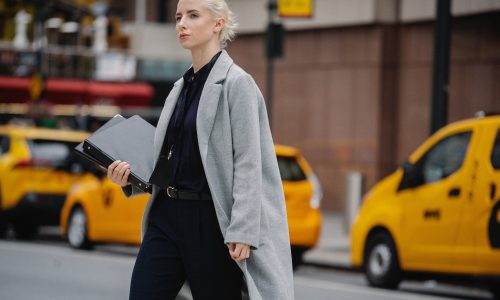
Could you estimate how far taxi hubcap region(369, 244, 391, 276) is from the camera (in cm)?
1201

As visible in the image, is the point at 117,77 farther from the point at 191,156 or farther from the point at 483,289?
the point at 191,156

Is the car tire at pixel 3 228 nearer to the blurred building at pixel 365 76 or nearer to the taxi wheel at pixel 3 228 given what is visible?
the taxi wheel at pixel 3 228

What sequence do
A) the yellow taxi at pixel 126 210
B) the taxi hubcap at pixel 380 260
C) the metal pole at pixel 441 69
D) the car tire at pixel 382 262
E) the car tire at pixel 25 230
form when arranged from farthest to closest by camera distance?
the car tire at pixel 25 230 < the metal pole at pixel 441 69 < the yellow taxi at pixel 126 210 < the taxi hubcap at pixel 380 260 < the car tire at pixel 382 262

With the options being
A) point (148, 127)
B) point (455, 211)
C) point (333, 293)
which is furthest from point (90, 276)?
point (148, 127)

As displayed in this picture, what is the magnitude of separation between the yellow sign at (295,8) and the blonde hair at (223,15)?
14.9 m

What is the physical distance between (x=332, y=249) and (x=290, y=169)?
3.22 meters

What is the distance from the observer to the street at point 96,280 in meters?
11.0

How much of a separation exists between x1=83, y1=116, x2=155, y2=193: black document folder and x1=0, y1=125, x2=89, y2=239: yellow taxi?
12.3 metres

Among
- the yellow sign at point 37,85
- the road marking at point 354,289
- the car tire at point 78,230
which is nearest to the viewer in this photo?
the road marking at point 354,289

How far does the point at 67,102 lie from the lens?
45.9m

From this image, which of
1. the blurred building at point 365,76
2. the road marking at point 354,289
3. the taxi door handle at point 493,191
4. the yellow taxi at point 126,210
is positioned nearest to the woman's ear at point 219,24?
the taxi door handle at point 493,191

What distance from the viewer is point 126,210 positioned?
15477 millimetres

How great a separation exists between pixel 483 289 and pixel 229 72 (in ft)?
30.0

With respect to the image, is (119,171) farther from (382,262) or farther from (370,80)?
(370,80)
